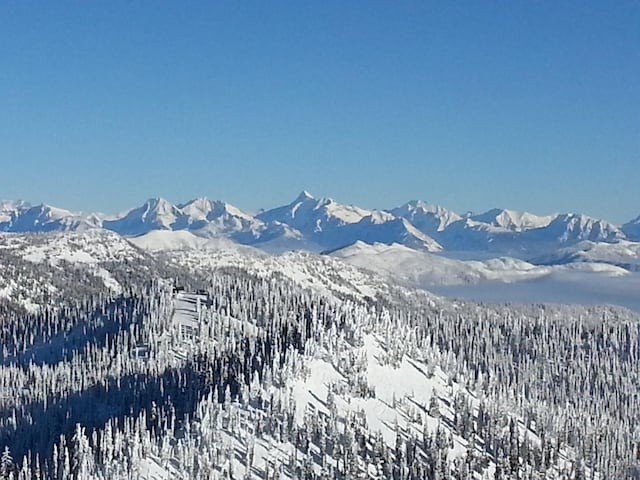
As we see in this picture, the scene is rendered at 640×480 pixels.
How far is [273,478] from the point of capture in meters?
200

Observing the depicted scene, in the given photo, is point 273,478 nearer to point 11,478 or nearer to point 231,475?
point 231,475

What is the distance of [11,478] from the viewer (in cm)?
19825

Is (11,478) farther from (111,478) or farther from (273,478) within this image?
(273,478)

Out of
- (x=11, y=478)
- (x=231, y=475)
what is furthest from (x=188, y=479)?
(x=11, y=478)

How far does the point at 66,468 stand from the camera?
19938 centimetres

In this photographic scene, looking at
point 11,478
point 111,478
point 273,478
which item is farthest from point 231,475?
point 11,478

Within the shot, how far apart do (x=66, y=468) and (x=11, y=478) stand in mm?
12418

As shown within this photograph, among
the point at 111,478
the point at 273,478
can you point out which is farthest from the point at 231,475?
the point at 111,478

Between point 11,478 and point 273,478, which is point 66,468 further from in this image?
point 273,478

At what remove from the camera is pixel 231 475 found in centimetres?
19988

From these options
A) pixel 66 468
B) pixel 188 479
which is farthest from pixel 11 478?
pixel 188 479

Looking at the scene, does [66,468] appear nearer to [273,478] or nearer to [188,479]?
[188,479]

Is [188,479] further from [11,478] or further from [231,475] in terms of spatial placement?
[11,478]

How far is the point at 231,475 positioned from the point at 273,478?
31.7 feet
